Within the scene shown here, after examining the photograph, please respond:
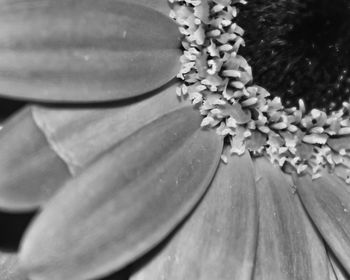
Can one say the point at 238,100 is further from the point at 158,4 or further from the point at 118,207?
the point at 118,207

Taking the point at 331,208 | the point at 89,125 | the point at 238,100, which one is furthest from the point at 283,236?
→ the point at 89,125

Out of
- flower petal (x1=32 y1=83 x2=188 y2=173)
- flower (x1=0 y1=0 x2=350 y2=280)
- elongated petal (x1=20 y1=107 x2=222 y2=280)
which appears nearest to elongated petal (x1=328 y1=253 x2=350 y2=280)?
flower (x1=0 y1=0 x2=350 y2=280)

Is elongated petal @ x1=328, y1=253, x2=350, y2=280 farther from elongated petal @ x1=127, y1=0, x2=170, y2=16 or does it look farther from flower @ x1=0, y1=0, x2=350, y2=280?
elongated petal @ x1=127, y1=0, x2=170, y2=16

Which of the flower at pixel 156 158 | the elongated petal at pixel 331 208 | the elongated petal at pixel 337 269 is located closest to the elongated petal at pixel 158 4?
the flower at pixel 156 158

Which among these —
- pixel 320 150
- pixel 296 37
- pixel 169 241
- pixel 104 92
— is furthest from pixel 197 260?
pixel 296 37

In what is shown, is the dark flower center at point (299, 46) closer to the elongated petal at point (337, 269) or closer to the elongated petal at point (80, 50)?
the elongated petal at point (80, 50)

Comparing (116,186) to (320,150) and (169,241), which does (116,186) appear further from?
(320,150)
